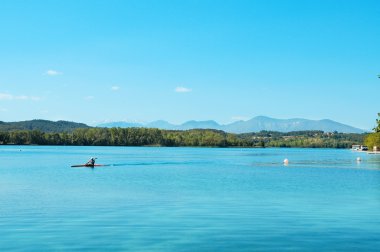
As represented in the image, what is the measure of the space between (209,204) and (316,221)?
8265 millimetres

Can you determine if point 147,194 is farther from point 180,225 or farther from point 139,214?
point 180,225

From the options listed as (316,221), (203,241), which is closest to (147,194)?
(316,221)

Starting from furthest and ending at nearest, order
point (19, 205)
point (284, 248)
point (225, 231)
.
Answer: point (19, 205)
point (225, 231)
point (284, 248)

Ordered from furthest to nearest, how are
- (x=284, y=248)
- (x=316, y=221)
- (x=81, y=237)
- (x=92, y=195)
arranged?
(x=92, y=195) < (x=316, y=221) < (x=81, y=237) < (x=284, y=248)

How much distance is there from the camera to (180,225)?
2414 cm

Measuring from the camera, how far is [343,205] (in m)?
33.0

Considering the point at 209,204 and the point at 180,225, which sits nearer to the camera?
the point at 180,225

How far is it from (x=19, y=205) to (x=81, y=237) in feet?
35.6

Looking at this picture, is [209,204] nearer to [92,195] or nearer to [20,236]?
[92,195]

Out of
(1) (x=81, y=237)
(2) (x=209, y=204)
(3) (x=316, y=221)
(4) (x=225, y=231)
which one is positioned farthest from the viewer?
(2) (x=209, y=204)

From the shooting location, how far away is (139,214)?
1084 inches

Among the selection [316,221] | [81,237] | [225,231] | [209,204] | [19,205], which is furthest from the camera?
[209,204]

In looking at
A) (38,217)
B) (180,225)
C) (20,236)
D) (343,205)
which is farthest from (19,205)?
(343,205)

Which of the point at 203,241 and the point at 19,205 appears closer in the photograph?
the point at 203,241
